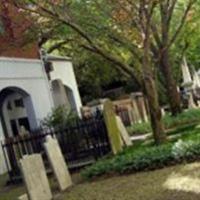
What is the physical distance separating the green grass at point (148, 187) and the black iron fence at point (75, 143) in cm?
390

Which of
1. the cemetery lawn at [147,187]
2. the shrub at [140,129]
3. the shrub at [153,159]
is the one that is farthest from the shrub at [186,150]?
the shrub at [140,129]

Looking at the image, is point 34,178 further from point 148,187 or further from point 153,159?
point 153,159

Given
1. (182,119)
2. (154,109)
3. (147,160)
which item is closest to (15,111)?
(182,119)

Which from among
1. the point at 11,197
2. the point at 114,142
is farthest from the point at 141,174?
the point at 114,142

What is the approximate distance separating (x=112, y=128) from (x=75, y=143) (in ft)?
3.49

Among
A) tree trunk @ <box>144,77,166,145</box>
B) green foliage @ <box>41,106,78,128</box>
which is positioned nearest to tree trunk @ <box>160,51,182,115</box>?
green foliage @ <box>41,106,78,128</box>

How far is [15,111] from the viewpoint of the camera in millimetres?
24875

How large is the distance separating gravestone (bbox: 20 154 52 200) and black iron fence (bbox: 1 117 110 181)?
439 cm

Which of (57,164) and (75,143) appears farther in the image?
(75,143)

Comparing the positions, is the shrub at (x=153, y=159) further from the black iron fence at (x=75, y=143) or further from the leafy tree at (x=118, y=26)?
the black iron fence at (x=75, y=143)

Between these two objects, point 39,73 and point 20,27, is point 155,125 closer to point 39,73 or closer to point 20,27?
point 20,27

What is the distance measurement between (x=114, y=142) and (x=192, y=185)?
704 cm

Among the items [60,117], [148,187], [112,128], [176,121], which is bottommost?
[148,187]

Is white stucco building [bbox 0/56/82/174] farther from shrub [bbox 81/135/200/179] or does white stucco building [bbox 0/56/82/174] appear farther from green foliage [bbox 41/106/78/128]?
shrub [bbox 81/135/200/179]
